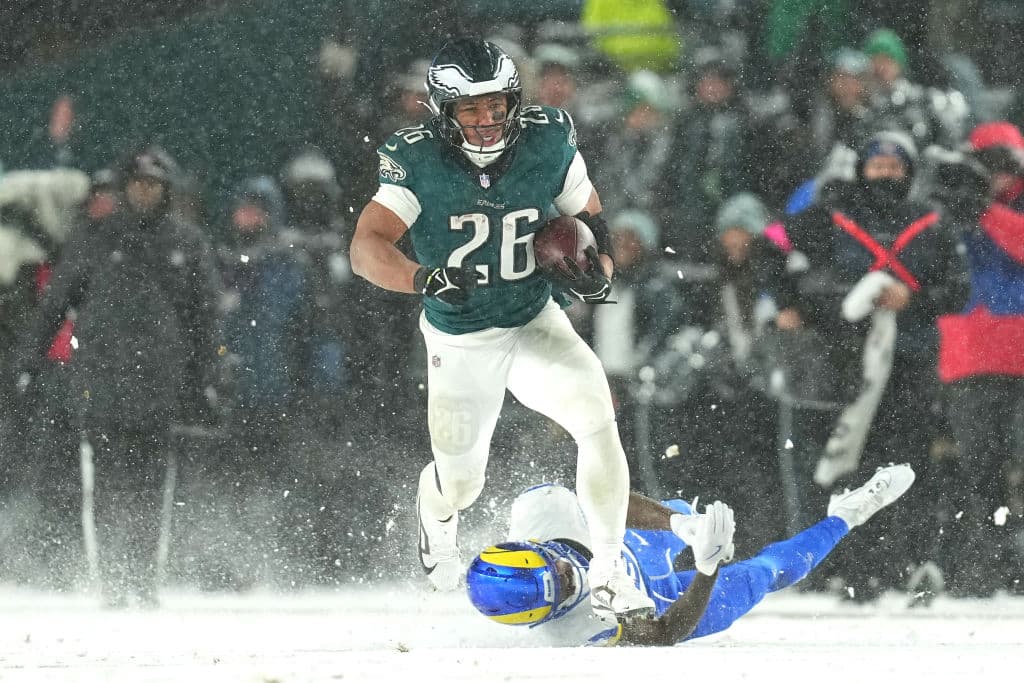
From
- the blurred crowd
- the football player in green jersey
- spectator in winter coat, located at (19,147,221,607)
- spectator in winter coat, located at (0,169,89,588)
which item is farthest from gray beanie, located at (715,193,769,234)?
spectator in winter coat, located at (0,169,89,588)

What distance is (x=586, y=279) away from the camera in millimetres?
3730

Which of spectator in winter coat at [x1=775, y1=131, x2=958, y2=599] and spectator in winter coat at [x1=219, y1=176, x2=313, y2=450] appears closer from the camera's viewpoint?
spectator in winter coat at [x1=775, y1=131, x2=958, y2=599]

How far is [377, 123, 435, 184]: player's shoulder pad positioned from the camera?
3846 mm

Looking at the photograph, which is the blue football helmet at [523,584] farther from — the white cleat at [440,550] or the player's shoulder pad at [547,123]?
the player's shoulder pad at [547,123]

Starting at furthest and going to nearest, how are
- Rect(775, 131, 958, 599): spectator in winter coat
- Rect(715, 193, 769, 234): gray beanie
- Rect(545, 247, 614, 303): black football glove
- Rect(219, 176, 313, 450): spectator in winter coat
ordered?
1. Rect(219, 176, 313, 450): spectator in winter coat
2. Rect(715, 193, 769, 234): gray beanie
3. Rect(775, 131, 958, 599): spectator in winter coat
4. Rect(545, 247, 614, 303): black football glove

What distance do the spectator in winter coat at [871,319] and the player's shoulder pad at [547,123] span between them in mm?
1688

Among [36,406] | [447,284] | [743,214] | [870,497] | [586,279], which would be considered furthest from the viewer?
[36,406]

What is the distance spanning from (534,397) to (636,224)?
5.38 feet

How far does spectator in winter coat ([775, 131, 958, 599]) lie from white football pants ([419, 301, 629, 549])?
5.41 feet

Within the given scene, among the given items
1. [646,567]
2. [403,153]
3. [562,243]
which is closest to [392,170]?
[403,153]

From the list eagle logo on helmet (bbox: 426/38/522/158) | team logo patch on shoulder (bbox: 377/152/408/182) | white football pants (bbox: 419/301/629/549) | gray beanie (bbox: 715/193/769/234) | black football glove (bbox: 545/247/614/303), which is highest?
eagle logo on helmet (bbox: 426/38/522/158)

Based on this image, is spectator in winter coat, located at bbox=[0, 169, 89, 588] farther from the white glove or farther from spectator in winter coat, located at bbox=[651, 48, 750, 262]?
the white glove

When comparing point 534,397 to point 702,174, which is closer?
point 534,397

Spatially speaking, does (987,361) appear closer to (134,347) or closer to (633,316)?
(633,316)
